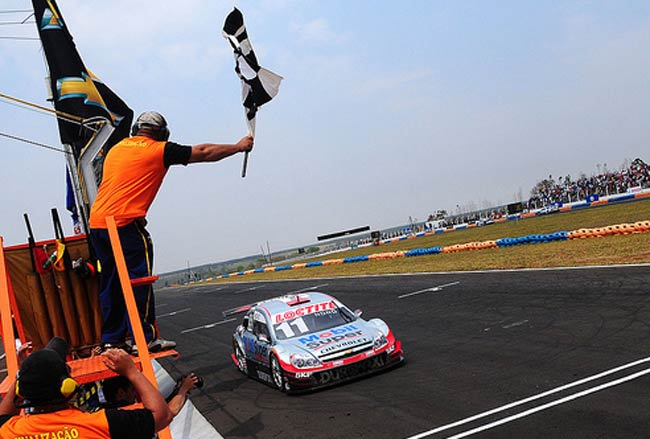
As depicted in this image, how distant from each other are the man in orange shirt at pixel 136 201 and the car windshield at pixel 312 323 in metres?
5.58

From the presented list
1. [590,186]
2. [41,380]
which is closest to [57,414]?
[41,380]

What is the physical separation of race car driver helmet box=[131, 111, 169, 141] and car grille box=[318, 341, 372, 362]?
5.40 meters

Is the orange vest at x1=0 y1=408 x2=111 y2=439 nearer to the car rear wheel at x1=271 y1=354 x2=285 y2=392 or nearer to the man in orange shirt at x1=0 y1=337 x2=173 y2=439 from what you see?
the man in orange shirt at x1=0 y1=337 x2=173 y2=439

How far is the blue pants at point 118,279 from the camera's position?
592 centimetres

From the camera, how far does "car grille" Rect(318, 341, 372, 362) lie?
1027 centimetres

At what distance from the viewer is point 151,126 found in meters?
5.96

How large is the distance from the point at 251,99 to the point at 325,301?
6.78 meters

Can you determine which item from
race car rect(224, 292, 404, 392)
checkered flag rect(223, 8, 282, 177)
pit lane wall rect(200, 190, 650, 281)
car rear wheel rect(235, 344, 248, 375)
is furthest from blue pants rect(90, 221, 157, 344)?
pit lane wall rect(200, 190, 650, 281)

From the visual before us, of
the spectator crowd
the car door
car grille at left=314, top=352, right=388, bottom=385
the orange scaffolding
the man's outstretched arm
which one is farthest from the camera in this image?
the spectator crowd

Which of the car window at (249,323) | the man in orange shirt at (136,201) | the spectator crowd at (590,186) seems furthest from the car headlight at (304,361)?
the spectator crowd at (590,186)

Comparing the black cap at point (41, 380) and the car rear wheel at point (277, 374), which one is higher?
the black cap at point (41, 380)

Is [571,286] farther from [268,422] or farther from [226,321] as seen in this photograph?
[226,321]

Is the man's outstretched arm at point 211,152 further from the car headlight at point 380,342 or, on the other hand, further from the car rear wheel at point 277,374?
the car headlight at point 380,342

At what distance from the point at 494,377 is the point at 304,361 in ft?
9.77
